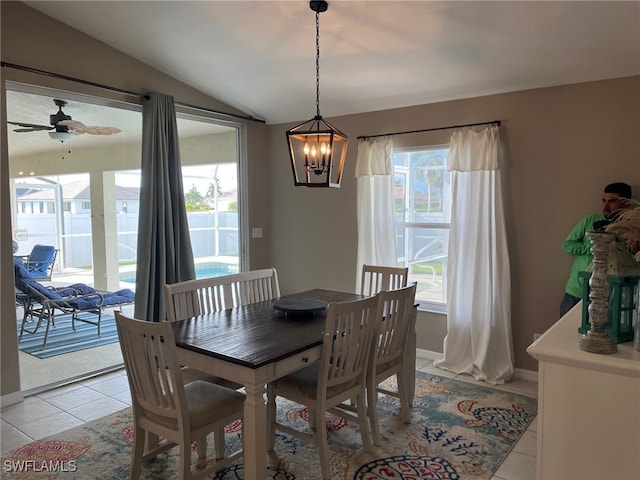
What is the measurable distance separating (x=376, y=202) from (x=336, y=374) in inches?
87.0

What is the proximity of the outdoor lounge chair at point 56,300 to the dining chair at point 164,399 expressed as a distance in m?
1.91

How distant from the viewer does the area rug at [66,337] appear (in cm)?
361

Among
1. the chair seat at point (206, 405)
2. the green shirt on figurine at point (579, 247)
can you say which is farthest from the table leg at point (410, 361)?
the chair seat at point (206, 405)

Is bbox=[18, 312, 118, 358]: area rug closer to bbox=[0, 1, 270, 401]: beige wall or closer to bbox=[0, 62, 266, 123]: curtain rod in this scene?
bbox=[0, 1, 270, 401]: beige wall

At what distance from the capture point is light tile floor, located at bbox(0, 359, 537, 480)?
2.55 meters

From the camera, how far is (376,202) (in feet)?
14.0

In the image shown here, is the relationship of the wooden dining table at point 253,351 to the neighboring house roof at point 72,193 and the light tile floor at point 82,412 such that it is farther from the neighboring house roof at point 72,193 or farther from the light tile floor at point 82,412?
the neighboring house roof at point 72,193

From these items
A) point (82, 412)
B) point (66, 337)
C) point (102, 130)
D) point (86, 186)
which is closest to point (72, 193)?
point (86, 186)

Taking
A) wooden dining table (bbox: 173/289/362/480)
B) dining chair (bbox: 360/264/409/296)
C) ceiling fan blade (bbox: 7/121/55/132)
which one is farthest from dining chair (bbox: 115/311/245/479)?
ceiling fan blade (bbox: 7/121/55/132)

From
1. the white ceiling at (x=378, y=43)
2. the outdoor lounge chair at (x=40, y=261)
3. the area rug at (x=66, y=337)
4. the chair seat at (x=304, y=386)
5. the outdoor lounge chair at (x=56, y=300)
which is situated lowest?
the area rug at (x=66, y=337)

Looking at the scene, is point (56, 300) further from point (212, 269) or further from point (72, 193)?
point (212, 269)

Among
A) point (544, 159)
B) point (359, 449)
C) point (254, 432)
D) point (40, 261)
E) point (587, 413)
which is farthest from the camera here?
point (40, 261)

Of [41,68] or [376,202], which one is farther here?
[376,202]

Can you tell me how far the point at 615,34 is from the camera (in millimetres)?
2750
